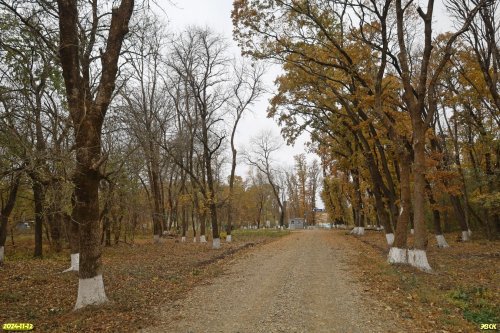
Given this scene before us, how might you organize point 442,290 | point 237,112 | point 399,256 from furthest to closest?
point 237,112
point 399,256
point 442,290

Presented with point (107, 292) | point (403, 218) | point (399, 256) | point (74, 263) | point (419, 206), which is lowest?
point (107, 292)

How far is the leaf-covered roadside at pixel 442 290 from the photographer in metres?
6.84

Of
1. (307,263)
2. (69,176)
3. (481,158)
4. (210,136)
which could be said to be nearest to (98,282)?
(69,176)

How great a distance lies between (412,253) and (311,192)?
52714mm

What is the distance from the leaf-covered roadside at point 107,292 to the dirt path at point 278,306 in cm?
59

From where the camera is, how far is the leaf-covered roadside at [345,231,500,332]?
22.4 ft

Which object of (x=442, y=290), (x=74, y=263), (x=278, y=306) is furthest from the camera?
(x=74, y=263)

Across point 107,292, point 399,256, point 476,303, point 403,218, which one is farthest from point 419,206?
point 107,292

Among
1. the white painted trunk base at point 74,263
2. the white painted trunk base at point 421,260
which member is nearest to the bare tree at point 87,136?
the white painted trunk base at point 74,263

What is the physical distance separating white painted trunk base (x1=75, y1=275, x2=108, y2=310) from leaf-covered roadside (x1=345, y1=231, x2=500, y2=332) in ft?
19.2

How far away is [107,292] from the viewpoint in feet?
30.1

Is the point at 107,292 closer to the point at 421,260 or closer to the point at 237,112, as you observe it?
the point at 421,260

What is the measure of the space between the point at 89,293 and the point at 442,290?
7.94 meters

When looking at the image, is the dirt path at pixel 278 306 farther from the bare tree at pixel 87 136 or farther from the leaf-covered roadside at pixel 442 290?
the bare tree at pixel 87 136
